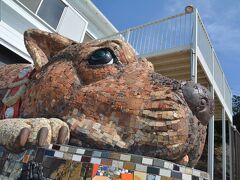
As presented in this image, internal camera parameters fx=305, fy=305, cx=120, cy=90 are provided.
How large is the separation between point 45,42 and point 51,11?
15.3ft

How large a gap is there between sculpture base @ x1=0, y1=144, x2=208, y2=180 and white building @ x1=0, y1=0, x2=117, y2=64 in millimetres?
4260

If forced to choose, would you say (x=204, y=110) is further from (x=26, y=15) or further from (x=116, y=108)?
(x=26, y=15)

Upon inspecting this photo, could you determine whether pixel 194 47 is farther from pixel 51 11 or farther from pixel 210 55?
pixel 51 11

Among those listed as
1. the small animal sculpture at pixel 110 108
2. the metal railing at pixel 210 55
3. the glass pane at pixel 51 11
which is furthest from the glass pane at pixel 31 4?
the small animal sculpture at pixel 110 108

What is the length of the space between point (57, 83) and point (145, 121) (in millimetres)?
603

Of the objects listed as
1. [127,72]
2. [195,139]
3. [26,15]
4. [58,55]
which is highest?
[26,15]

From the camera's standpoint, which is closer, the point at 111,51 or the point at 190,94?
the point at 190,94

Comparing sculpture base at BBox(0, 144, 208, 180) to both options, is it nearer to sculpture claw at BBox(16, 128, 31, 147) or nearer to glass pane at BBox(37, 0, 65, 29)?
sculpture claw at BBox(16, 128, 31, 147)

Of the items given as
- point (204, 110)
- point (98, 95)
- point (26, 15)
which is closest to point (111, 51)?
point (98, 95)

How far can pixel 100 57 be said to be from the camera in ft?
6.09

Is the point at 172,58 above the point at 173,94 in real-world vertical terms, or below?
above

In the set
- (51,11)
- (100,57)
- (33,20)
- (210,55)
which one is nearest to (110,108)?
(100,57)

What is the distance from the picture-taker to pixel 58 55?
2080 mm

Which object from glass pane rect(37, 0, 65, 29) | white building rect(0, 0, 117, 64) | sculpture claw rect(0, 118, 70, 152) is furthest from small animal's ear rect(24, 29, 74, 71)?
glass pane rect(37, 0, 65, 29)
